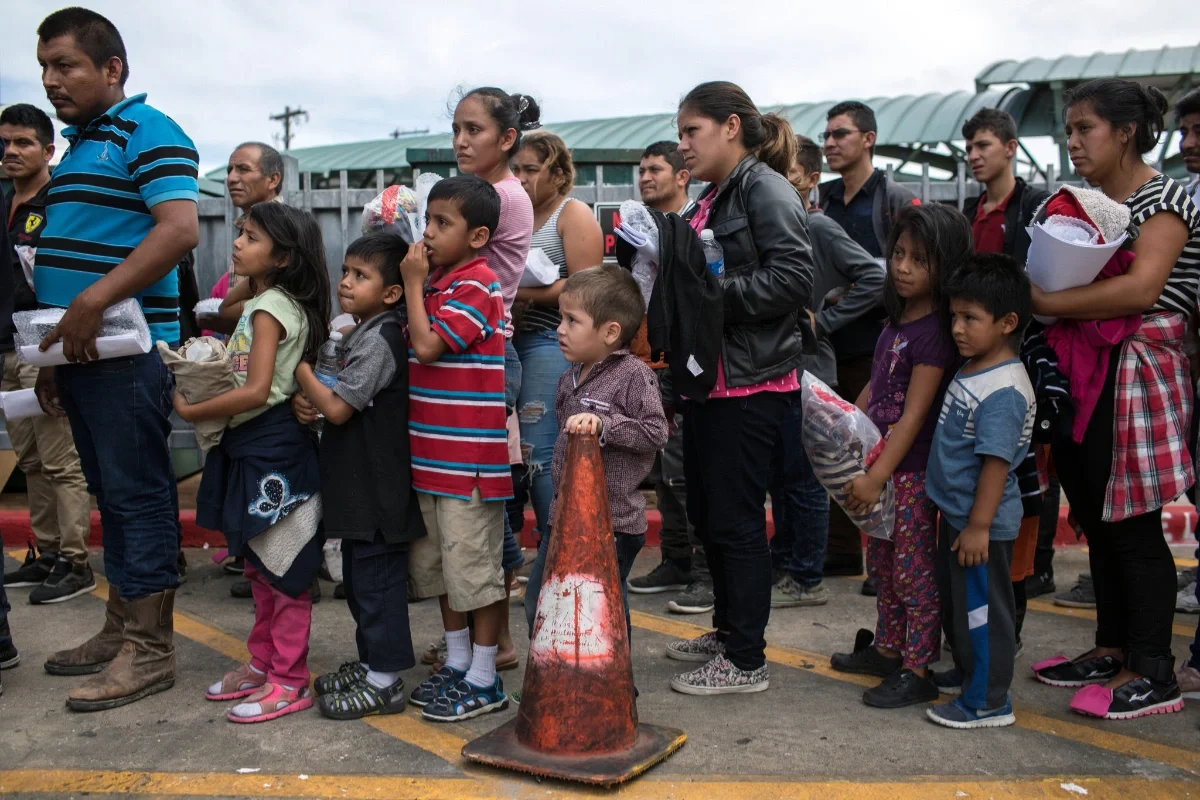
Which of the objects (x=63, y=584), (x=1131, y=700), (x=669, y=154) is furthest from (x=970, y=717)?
(x=63, y=584)

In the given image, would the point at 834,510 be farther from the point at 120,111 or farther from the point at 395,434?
the point at 120,111

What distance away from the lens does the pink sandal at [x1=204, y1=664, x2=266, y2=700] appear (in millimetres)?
3865

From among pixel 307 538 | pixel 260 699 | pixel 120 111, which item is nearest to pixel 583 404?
pixel 307 538

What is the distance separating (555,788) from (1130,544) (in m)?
2.16

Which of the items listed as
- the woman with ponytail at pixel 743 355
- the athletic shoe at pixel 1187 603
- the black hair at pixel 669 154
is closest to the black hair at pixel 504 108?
the woman with ponytail at pixel 743 355

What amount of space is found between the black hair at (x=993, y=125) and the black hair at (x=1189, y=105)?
93cm

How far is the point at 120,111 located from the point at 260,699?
216 centimetres

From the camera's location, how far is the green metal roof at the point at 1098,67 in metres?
17.1

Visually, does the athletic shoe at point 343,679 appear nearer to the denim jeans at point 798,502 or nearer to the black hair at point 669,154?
the denim jeans at point 798,502

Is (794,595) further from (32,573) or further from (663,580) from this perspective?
(32,573)

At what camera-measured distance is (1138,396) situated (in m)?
3.63

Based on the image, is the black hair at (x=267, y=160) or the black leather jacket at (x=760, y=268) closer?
the black leather jacket at (x=760, y=268)

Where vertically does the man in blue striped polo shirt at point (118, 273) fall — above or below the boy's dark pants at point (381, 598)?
above

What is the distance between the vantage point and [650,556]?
620 cm
